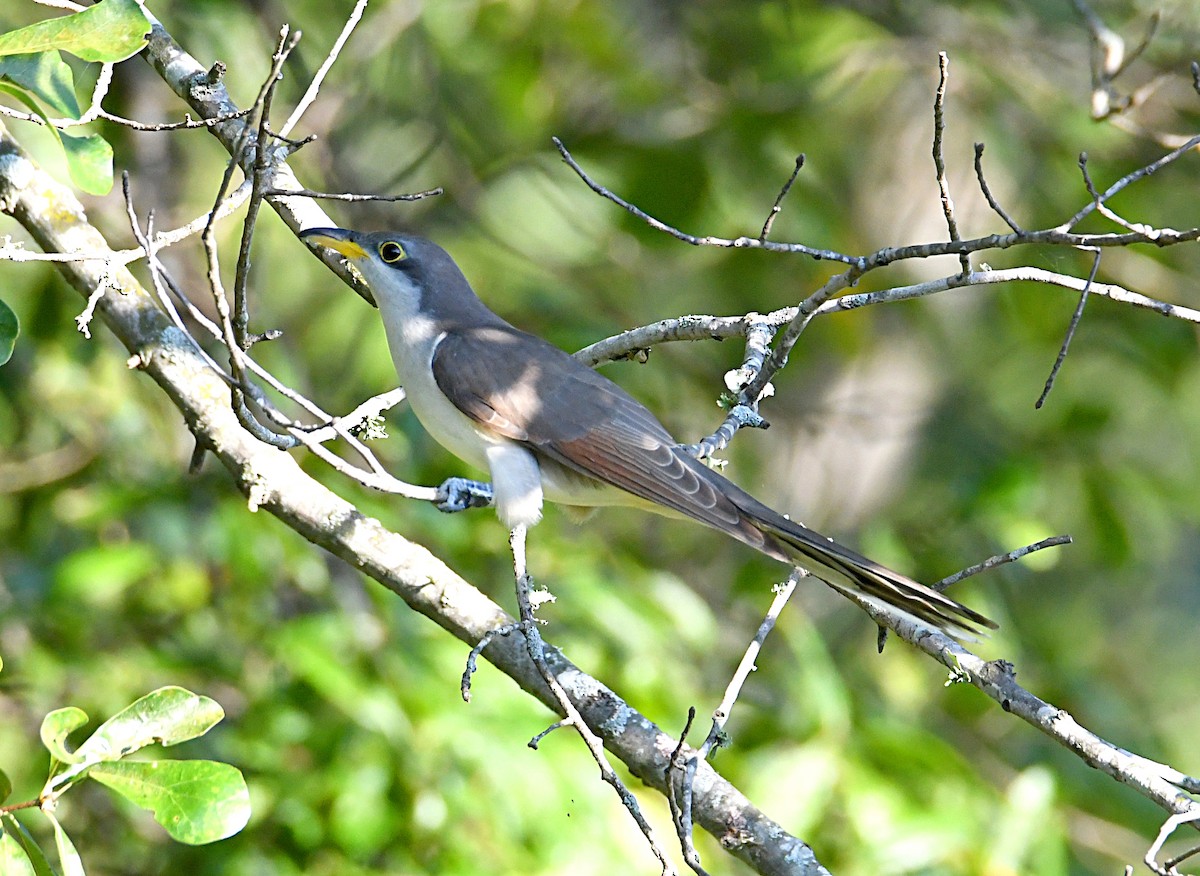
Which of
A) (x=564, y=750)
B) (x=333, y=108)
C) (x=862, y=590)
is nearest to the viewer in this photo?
(x=862, y=590)

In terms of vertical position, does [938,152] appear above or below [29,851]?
above

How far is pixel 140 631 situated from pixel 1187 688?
9691mm

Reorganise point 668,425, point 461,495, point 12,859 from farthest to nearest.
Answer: point 668,425, point 461,495, point 12,859

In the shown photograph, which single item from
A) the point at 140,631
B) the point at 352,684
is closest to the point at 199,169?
the point at 140,631

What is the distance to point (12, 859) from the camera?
7.36 ft

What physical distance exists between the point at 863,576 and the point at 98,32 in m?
2.24

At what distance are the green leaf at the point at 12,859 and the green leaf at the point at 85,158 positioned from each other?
1276 millimetres

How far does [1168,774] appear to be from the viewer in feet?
8.14

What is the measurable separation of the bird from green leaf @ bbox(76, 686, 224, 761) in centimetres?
131

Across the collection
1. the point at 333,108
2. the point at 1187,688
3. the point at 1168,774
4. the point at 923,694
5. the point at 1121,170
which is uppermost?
the point at 1121,170

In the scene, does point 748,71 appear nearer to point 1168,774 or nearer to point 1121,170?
point 1121,170

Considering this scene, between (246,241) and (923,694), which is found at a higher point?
(246,241)

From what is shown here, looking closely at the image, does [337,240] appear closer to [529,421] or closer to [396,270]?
[396,270]

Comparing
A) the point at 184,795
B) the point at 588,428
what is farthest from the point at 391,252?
the point at 184,795
